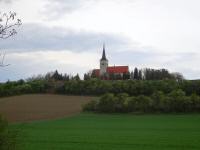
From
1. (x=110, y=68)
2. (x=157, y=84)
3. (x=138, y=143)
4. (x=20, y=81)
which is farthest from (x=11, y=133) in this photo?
(x=110, y=68)

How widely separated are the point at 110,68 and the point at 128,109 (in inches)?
4030

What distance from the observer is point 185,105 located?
76.4 m

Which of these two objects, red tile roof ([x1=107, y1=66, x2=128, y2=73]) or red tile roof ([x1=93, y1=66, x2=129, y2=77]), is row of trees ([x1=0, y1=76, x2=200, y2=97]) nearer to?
red tile roof ([x1=93, y1=66, x2=129, y2=77])

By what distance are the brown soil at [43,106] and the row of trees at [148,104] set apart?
4.93m

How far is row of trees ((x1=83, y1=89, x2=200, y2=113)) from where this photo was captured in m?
76.2

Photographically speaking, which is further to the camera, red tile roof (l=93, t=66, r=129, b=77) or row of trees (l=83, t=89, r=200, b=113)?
red tile roof (l=93, t=66, r=129, b=77)

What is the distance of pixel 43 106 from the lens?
272ft

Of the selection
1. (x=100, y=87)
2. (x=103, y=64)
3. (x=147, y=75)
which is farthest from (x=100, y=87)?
(x=103, y=64)

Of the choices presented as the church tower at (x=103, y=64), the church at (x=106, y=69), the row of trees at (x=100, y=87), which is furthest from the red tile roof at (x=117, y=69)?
the row of trees at (x=100, y=87)

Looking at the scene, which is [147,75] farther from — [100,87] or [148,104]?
[148,104]

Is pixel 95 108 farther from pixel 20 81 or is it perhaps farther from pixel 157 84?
pixel 20 81

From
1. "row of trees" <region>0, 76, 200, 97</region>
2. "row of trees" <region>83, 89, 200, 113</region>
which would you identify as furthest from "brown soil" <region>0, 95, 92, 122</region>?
"row of trees" <region>0, 76, 200, 97</region>

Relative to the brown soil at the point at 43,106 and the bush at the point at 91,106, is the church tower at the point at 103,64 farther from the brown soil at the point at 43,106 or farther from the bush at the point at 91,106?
the bush at the point at 91,106

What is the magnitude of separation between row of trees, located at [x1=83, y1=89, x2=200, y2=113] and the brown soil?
16.2 ft
